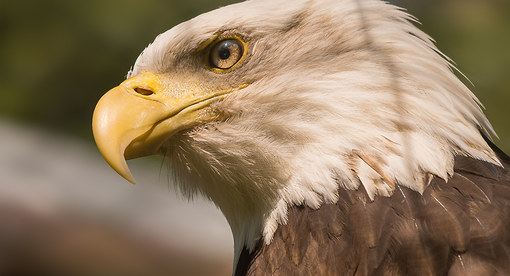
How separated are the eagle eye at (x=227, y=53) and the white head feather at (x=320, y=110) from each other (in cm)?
3

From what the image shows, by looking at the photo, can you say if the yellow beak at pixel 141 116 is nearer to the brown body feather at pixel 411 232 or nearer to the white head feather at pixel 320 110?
the white head feather at pixel 320 110

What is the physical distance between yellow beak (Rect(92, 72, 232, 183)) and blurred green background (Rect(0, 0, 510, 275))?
3085mm

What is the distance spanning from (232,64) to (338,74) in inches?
16.0

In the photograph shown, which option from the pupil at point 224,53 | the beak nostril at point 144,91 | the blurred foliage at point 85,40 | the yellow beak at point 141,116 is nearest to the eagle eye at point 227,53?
the pupil at point 224,53

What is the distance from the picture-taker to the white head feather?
2.46 m

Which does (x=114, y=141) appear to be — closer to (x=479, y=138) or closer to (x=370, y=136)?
(x=370, y=136)

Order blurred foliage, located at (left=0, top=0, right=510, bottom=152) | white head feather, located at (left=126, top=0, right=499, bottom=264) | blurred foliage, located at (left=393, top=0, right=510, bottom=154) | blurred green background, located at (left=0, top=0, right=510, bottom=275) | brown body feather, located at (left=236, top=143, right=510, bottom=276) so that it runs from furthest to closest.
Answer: blurred foliage, located at (left=0, top=0, right=510, bottom=152)
blurred foliage, located at (left=393, top=0, right=510, bottom=154)
blurred green background, located at (left=0, top=0, right=510, bottom=275)
white head feather, located at (left=126, top=0, right=499, bottom=264)
brown body feather, located at (left=236, top=143, right=510, bottom=276)

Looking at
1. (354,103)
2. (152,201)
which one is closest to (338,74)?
(354,103)

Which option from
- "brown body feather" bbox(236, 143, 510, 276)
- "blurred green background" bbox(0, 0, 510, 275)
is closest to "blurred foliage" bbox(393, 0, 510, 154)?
"blurred green background" bbox(0, 0, 510, 275)

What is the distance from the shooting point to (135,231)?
6164 millimetres

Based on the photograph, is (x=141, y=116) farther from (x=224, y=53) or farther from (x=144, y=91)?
(x=224, y=53)

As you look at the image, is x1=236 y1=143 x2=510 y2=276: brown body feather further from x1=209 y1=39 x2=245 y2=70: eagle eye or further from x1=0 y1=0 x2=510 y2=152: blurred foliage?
x1=0 y1=0 x2=510 y2=152: blurred foliage

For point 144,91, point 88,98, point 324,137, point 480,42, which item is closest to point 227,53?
point 144,91

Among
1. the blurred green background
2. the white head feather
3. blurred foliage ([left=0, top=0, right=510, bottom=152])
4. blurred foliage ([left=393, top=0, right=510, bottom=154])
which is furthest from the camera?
blurred foliage ([left=0, top=0, right=510, bottom=152])
